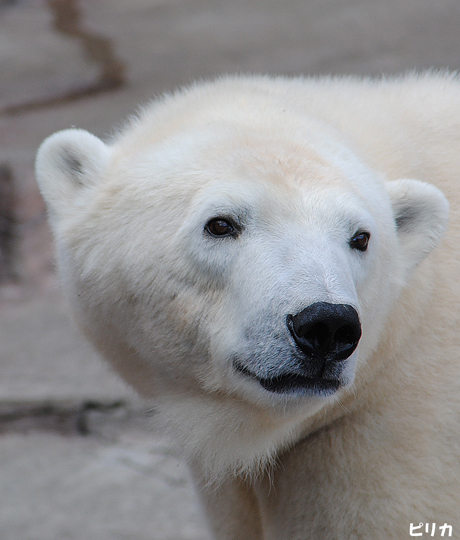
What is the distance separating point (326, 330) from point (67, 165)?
1.10 m

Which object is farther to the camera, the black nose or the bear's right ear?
the bear's right ear

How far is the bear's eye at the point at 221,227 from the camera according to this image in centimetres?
187

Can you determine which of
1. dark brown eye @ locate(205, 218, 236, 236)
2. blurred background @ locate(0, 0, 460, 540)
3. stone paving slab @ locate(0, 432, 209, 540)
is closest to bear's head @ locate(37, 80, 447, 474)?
dark brown eye @ locate(205, 218, 236, 236)

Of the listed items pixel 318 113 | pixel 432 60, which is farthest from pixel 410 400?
pixel 432 60

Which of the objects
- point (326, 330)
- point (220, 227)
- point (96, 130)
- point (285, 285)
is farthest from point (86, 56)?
point (326, 330)

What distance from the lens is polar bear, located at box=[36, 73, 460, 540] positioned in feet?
5.98

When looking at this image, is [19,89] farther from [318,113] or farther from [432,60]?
[318,113]

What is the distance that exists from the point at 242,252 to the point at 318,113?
750 mm

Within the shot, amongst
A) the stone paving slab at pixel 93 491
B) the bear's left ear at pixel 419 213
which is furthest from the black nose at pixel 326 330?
the stone paving slab at pixel 93 491

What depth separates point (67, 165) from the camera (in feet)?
7.52

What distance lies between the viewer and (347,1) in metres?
9.26

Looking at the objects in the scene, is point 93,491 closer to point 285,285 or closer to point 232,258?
point 232,258

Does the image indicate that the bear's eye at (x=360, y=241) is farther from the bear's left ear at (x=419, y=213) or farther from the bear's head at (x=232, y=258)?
the bear's left ear at (x=419, y=213)

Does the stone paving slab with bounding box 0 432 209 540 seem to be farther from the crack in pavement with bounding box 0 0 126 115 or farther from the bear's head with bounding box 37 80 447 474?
the crack in pavement with bounding box 0 0 126 115
